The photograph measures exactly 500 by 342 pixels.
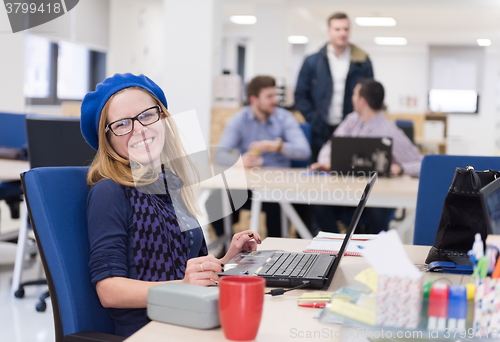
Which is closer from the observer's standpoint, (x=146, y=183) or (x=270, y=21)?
(x=146, y=183)

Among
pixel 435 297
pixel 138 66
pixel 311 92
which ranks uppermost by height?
pixel 138 66

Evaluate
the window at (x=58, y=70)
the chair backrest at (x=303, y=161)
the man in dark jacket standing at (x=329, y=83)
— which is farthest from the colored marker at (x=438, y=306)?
the window at (x=58, y=70)

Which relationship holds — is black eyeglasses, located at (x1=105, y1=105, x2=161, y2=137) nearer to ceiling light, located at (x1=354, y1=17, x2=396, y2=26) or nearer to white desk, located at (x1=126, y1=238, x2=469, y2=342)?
white desk, located at (x1=126, y1=238, x2=469, y2=342)

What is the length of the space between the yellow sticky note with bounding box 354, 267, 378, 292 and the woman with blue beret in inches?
12.5

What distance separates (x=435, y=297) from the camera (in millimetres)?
685

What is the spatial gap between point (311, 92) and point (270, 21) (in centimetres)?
339

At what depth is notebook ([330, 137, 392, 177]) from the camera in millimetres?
2887

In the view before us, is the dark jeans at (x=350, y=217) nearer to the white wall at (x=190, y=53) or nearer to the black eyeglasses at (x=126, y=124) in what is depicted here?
the white wall at (x=190, y=53)

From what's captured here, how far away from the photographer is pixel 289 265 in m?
1.19

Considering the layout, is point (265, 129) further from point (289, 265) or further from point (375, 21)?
point (375, 21)

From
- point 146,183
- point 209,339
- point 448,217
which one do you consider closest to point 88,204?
point 146,183

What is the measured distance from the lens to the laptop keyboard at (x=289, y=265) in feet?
3.63

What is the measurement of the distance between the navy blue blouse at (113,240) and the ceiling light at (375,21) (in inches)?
361

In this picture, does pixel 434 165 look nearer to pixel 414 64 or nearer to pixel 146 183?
pixel 146 183
